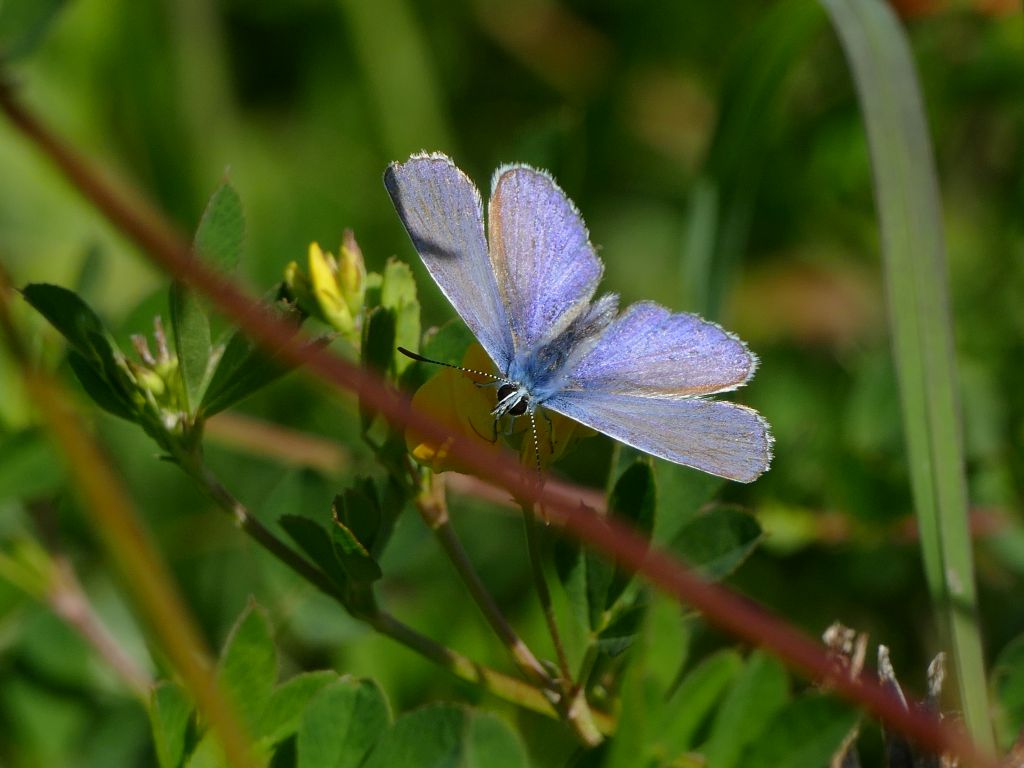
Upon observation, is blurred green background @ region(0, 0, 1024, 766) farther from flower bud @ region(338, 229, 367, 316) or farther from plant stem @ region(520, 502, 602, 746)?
flower bud @ region(338, 229, 367, 316)

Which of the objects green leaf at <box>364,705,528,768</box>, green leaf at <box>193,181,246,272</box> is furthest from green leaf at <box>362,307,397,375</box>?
green leaf at <box>364,705,528,768</box>

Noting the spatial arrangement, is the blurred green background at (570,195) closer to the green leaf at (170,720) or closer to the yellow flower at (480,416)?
the yellow flower at (480,416)

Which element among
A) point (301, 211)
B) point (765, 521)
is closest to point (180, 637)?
point (765, 521)

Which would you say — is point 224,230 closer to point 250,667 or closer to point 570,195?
point 250,667

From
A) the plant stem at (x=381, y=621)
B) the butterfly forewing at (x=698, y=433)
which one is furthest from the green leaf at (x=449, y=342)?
the plant stem at (x=381, y=621)

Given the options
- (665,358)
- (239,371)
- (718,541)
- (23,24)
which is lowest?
(718,541)

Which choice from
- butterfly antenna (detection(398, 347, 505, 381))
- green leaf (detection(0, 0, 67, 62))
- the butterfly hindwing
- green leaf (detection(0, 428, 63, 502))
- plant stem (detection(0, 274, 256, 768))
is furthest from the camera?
green leaf (detection(0, 0, 67, 62))

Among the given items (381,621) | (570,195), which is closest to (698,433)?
(381,621)
